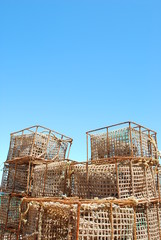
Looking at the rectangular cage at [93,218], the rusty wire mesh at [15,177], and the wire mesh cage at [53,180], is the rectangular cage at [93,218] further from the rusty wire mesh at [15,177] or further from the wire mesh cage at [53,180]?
the rusty wire mesh at [15,177]

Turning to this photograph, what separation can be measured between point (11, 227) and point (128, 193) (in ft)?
22.0

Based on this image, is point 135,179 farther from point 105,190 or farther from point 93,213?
point 93,213

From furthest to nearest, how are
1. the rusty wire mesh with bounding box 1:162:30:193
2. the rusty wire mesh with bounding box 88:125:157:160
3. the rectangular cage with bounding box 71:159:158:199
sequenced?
1. the rusty wire mesh with bounding box 1:162:30:193
2. the rusty wire mesh with bounding box 88:125:157:160
3. the rectangular cage with bounding box 71:159:158:199

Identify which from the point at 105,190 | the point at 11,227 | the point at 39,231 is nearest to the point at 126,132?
the point at 105,190

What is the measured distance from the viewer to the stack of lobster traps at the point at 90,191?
6.18 m

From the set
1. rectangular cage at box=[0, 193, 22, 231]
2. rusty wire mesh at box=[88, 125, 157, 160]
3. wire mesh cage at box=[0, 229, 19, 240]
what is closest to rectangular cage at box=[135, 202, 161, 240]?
rusty wire mesh at box=[88, 125, 157, 160]

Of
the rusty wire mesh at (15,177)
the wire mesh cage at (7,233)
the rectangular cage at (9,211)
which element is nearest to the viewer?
the wire mesh cage at (7,233)

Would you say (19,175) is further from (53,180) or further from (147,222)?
(147,222)

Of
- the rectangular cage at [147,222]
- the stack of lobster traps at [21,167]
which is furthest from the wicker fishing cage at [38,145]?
the rectangular cage at [147,222]

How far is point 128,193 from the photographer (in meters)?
7.24

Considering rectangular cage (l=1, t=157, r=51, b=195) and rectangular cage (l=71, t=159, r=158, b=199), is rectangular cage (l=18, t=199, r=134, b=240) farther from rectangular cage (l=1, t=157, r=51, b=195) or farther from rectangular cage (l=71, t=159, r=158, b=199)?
rectangular cage (l=1, t=157, r=51, b=195)

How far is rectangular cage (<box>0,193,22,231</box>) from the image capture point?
10.8 metres

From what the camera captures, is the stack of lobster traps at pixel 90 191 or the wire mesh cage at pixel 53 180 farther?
the wire mesh cage at pixel 53 180

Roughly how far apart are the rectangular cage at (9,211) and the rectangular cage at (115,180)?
4.28 metres
